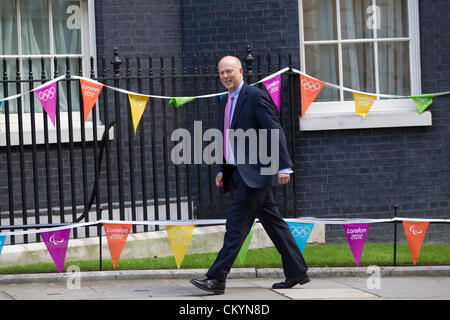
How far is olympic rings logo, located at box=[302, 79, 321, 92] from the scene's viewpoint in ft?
33.4

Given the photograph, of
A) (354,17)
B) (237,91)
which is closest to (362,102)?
(354,17)

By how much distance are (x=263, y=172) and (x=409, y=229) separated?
1896 mm

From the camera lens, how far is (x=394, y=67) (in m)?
11.2

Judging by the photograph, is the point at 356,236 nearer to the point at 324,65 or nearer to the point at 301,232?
the point at 301,232

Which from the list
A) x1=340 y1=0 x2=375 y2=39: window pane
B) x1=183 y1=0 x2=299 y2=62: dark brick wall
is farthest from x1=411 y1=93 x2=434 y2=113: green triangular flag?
x1=183 y1=0 x2=299 y2=62: dark brick wall

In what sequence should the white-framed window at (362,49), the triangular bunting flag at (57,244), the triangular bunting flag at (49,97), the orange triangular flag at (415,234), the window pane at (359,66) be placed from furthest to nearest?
the window pane at (359,66) < the white-framed window at (362,49) < the triangular bunting flag at (49,97) < the orange triangular flag at (415,234) < the triangular bunting flag at (57,244)

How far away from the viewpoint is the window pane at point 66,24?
10.7 meters

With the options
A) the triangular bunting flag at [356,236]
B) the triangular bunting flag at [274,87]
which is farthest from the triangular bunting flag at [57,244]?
the triangular bunting flag at [274,87]

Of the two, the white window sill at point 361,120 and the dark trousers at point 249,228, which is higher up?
the white window sill at point 361,120

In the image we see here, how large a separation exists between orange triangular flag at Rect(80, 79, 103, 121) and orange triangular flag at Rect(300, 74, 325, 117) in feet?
8.27

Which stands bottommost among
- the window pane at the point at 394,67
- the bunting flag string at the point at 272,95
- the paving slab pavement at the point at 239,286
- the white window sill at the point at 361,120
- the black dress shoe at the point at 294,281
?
the paving slab pavement at the point at 239,286

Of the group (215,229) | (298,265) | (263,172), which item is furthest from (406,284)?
(215,229)

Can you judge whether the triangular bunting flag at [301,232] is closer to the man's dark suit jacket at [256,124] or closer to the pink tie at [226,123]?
the man's dark suit jacket at [256,124]
